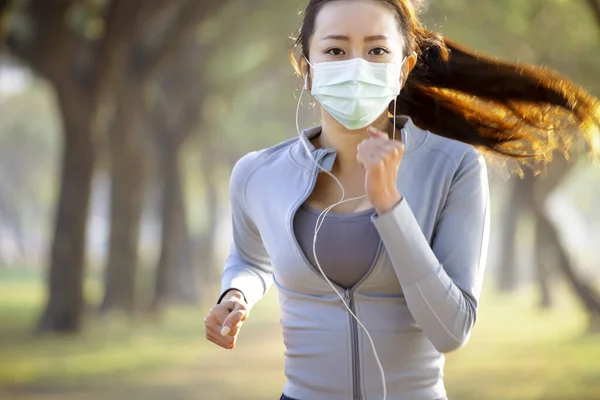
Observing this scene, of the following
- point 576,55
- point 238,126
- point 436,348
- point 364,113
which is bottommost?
point 436,348

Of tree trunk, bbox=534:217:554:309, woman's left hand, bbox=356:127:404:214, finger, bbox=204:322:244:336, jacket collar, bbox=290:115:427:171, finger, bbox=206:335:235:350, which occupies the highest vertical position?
tree trunk, bbox=534:217:554:309

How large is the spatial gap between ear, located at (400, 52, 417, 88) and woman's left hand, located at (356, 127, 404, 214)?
1.89ft

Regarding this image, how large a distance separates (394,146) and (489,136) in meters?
0.77

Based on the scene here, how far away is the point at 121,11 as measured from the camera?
608 inches

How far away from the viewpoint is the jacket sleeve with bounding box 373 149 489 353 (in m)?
2.78

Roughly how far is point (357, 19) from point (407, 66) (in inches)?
13.3

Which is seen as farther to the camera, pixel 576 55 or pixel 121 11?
pixel 576 55

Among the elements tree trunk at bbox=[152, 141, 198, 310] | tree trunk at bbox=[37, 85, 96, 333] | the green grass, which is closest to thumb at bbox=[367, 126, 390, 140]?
the green grass

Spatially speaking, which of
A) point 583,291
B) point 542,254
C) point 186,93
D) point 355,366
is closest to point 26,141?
point 186,93

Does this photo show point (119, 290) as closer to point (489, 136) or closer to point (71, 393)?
point (71, 393)

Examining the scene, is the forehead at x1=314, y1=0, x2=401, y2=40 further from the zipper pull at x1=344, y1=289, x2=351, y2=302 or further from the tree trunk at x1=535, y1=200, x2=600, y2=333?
the tree trunk at x1=535, y1=200, x2=600, y2=333

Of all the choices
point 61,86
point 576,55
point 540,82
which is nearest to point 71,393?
point 61,86

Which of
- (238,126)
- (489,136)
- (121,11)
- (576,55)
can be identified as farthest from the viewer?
(238,126)

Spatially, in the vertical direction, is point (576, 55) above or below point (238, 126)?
below
